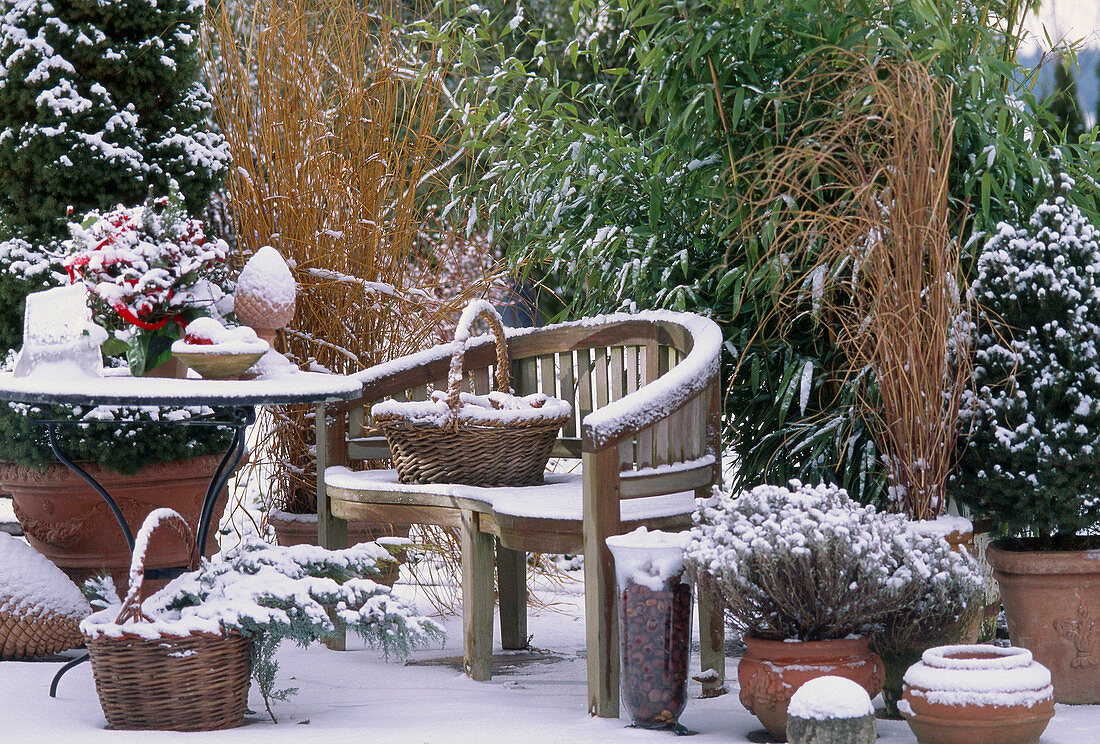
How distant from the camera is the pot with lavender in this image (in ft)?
8.08

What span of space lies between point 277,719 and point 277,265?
1.06 meters

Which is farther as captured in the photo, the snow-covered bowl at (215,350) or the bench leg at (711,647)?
the bench leg at (711,647)

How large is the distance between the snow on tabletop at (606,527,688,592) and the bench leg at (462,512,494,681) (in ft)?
1.86

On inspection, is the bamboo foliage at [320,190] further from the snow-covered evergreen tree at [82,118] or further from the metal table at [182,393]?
the metal table at [182,393]

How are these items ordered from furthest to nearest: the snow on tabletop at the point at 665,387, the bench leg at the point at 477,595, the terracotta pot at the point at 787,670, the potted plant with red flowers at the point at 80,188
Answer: the potted plant with red flowers at the point at 80,188
the bench leg at the point at 477,595
the snow on tabletop at the point at 665,387
the terracotta pot at the point at 787,670

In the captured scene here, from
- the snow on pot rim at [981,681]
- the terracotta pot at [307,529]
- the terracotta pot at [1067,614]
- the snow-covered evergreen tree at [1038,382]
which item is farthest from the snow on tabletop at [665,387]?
the terracotta pot at [307,529]

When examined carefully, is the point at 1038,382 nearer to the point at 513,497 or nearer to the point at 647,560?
the point at 647,560

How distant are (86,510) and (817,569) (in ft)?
6.87

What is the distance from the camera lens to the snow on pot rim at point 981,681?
2.25 meters

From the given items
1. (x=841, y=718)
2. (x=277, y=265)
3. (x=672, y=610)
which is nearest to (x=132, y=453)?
(x=277, y=265)

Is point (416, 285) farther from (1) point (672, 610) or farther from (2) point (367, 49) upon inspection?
(1) point (672, 610)

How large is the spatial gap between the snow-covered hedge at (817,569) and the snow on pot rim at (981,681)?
0.50ft

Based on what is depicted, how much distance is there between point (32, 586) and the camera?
125 inches

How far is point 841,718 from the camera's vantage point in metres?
2.15
